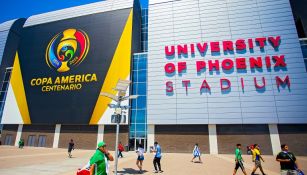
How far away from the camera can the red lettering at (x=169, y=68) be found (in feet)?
96.5

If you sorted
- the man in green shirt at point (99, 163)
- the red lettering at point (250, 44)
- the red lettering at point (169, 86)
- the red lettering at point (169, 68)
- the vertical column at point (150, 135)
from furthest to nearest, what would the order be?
the red lettering at point (169, 68) → the red lettering at point (169, 86) → the vertical column at point (150, 135) → the red lettering at point (250, 44) → the man in green shirt at point (99, 163)

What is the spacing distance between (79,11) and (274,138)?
133 ft

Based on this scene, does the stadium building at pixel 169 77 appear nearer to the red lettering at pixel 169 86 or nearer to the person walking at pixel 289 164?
the red lettering at pixel 169 86

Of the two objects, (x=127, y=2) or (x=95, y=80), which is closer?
(x=95, y=80)

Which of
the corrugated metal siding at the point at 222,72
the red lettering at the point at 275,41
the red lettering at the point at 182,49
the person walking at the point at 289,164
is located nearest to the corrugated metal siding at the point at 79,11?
the corrugated metal siding at the point at 222,72

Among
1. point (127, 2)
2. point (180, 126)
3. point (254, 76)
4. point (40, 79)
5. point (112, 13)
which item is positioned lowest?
point (180, 126)

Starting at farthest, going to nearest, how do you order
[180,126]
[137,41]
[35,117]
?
[137,41] → [35,117] → [180,126]

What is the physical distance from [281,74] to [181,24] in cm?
1660

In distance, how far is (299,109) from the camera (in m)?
23.9

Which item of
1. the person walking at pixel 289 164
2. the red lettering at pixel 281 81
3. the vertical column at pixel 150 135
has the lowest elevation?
the person walking at pixel 289 164

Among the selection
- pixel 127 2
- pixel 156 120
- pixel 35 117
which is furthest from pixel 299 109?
pixel 35 117

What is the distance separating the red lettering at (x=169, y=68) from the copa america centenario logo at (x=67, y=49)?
606 inches

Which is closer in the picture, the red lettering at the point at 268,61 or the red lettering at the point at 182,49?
the red lettering at the point at 268,61

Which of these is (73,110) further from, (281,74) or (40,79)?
(281,74)
